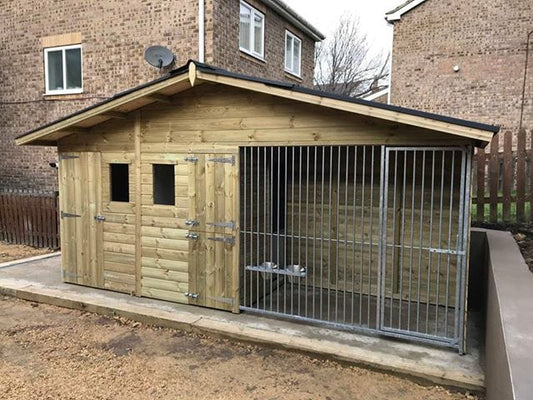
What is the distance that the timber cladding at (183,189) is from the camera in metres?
5.24

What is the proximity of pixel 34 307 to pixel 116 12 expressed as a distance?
7.20 metres

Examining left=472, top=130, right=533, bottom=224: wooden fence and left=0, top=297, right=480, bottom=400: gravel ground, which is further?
left=472, top=130, right=533, bottom=224: wooden fence

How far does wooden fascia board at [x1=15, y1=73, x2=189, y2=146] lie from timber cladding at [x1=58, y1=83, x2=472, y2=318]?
407 mm

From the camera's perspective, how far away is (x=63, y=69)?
37.3ft

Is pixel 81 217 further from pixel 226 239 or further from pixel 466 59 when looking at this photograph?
pixel 466 59

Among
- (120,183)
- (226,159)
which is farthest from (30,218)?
(226,159)

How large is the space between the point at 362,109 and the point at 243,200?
6.94 feet

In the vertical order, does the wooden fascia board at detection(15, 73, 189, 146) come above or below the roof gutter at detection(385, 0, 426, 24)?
below

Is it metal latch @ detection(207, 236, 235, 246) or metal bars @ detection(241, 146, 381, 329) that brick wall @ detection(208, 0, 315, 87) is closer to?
metal bars @ detection(241, 146, 381, 329)

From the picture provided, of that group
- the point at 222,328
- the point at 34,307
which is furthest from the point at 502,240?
the point at 34,307

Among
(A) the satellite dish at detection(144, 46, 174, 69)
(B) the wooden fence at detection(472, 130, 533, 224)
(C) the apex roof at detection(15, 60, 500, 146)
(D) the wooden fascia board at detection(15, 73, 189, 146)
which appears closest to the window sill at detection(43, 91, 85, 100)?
(A) the satellite dish at detection(144, 46, 174, 69)

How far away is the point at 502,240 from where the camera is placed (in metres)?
5.80

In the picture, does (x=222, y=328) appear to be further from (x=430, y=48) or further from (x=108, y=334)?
(x=430, y=48)

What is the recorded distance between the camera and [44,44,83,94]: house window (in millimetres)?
11195
